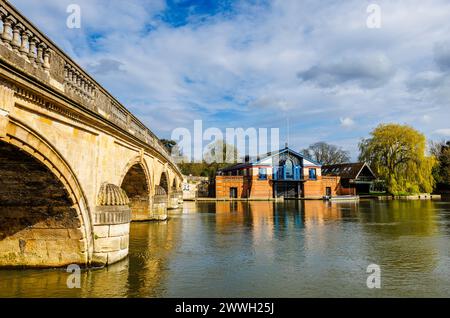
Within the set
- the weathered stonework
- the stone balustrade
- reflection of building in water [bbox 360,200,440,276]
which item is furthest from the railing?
the weathered stonework

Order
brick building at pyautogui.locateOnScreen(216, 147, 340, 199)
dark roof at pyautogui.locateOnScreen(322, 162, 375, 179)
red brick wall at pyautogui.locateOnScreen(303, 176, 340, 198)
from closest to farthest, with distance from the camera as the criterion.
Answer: brick building at pyautogui.locateOnScreen(216, 147, 340, 199)
red brick wall at pyautogui.locateOnScreen(303, 176, 340, 198)
dark roof at pyautogui.locateOnScreen(322, 162, 375, 179)

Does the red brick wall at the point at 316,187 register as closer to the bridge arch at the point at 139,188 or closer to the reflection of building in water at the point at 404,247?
the reflection of building in water at the point at 404,247

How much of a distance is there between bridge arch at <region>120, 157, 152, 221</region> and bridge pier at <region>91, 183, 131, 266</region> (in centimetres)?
676

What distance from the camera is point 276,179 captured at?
169 ft

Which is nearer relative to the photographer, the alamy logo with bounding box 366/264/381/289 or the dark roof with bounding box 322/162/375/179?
the alamy logo with bounding box 366/264/381/289

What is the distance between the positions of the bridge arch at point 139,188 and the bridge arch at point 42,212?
7.97 m

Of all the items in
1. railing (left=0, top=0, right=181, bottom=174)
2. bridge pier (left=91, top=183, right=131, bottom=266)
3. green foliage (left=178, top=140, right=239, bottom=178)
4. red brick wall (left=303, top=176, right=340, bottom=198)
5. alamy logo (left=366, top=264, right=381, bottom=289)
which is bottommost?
alamy logo (left=366, top=264, right=381, bottom=289)

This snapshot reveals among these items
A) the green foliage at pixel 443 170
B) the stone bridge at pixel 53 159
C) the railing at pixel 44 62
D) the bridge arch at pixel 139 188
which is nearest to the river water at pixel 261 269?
the stone bridge at pixel 53 159

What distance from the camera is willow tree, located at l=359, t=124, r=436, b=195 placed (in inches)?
1906

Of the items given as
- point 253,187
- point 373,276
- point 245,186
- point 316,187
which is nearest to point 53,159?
point 373,276

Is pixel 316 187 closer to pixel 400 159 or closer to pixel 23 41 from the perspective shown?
pixel 400 159

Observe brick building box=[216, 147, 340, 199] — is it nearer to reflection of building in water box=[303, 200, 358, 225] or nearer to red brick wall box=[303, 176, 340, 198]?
red brick wall box=[303, 176, 340, 198]

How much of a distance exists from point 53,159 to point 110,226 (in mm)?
2876

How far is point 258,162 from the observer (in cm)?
5144
